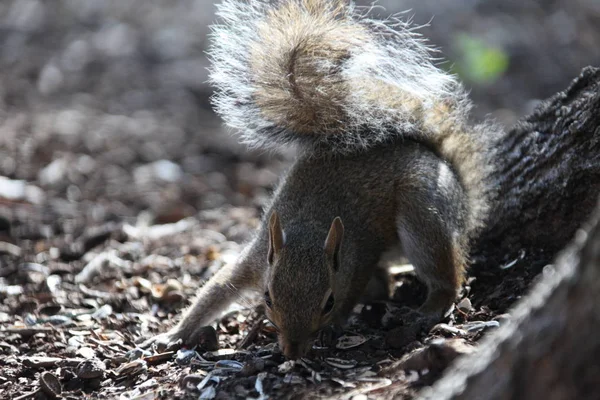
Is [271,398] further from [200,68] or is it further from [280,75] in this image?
[200,68]

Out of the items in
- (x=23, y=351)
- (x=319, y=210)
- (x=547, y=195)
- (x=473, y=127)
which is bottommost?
(x=23, y=351)

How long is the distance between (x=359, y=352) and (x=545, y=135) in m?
1.46

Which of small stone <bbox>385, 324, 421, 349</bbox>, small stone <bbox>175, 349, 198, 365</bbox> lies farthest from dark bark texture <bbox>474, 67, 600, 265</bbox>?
small stone <bbox>175, 349, 198, 365</bbox>

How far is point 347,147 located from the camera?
11.9 ft

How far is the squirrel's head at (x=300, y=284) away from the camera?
296 centimetres

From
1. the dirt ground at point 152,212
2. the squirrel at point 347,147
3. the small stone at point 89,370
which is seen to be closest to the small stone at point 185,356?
the dirt ground at point 152,212

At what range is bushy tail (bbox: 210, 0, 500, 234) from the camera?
348cm

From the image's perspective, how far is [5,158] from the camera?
593cm

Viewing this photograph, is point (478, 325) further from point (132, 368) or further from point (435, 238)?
point (132, 368)

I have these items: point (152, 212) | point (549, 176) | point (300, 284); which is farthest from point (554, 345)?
point (152, 212)

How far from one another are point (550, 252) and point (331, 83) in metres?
1.28

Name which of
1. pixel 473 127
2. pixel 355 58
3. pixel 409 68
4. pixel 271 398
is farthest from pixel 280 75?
pixel 271 398

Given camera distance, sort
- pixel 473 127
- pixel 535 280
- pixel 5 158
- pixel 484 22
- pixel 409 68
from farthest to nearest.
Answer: pixel 484 22 → pixel 5 158 → pixel 473 127 → pixel 409 68 → pixel 535 280

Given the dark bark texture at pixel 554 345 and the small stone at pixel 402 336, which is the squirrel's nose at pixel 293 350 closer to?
the small stone at pixel 402 336
